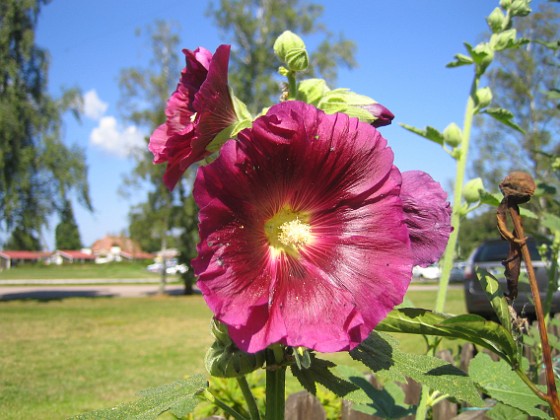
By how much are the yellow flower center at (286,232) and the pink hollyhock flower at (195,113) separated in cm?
14

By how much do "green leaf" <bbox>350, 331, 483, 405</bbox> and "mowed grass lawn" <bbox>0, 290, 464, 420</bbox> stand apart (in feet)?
7.63

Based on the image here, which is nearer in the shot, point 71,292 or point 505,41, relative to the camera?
point 505,41

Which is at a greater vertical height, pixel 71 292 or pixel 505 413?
pixel 505 413

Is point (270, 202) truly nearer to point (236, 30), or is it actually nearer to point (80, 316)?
point (80, 316)

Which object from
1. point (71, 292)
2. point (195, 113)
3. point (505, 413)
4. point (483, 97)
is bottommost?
point (71, 292)

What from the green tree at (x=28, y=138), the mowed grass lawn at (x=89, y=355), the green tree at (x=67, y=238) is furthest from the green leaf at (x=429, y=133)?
the green tree at (x=67, y=238)

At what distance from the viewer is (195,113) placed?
2.47ft

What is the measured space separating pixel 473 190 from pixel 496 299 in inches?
35.3

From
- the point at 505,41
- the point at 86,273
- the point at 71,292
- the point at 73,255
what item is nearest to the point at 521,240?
the point at 505,41

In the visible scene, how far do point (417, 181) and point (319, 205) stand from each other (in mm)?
156

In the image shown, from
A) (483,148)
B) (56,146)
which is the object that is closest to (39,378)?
(56,146)

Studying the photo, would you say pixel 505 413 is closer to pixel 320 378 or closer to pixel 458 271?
pixel 320 378

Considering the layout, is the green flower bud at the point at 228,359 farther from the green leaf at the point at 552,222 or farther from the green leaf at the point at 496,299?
the green leaf at the point at 552,222

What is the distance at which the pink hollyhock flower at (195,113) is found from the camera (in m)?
0.66
